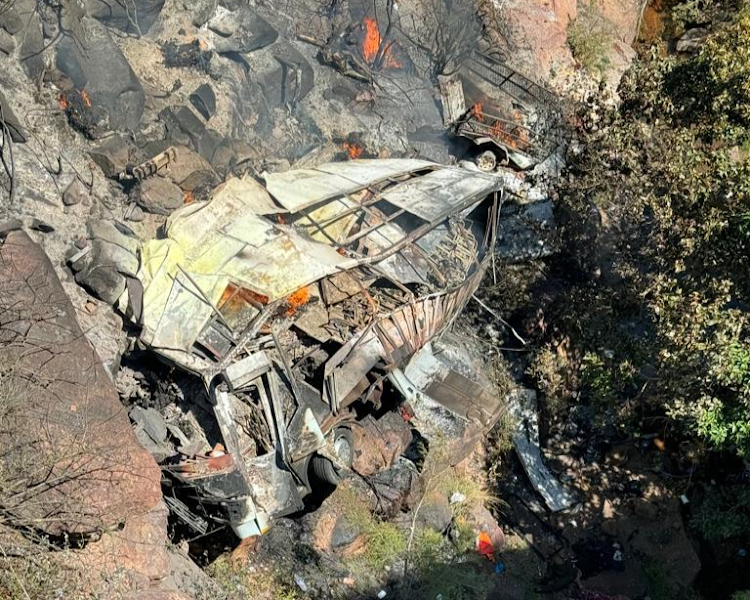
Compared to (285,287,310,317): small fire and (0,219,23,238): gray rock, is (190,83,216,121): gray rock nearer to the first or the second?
(0,219,23,238): gray rock

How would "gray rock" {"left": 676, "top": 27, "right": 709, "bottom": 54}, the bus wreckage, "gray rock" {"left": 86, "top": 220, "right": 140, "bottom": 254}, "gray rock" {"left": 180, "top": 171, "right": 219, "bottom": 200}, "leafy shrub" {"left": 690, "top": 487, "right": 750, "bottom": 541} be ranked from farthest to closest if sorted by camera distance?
"gray rock" {"left": 676, "top": 27, "right": 709, "bottom": 54} < "leafy shrub" {"left": 690, "top": 487, "right": 750, "bottom": 541} < "gray rock" {"left": 180, "top": 171, "right": 219, "bottom": 200} < "gray rock" {"left": 86, "top": 220, "right": 140, "bottom": 254} < the bus wreckage

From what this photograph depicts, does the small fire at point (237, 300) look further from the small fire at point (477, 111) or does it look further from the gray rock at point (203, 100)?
the small fire at point (477, 111)

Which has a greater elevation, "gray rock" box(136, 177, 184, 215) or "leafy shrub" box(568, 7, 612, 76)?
"leafy shrub" box(568, 7, 612, 76)

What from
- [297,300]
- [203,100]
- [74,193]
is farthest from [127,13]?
[297,300]

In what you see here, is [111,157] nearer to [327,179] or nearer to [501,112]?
[327,179]

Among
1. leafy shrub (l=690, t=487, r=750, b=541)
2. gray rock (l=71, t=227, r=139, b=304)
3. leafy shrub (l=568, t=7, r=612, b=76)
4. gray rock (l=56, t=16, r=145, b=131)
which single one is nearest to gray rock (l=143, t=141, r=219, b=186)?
gray rock (l=56, t=16, r=145, b=131)

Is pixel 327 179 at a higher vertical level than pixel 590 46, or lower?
lower

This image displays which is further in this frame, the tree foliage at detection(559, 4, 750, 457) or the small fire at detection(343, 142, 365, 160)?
the small fire at detection(343, 142, 365, 160)
